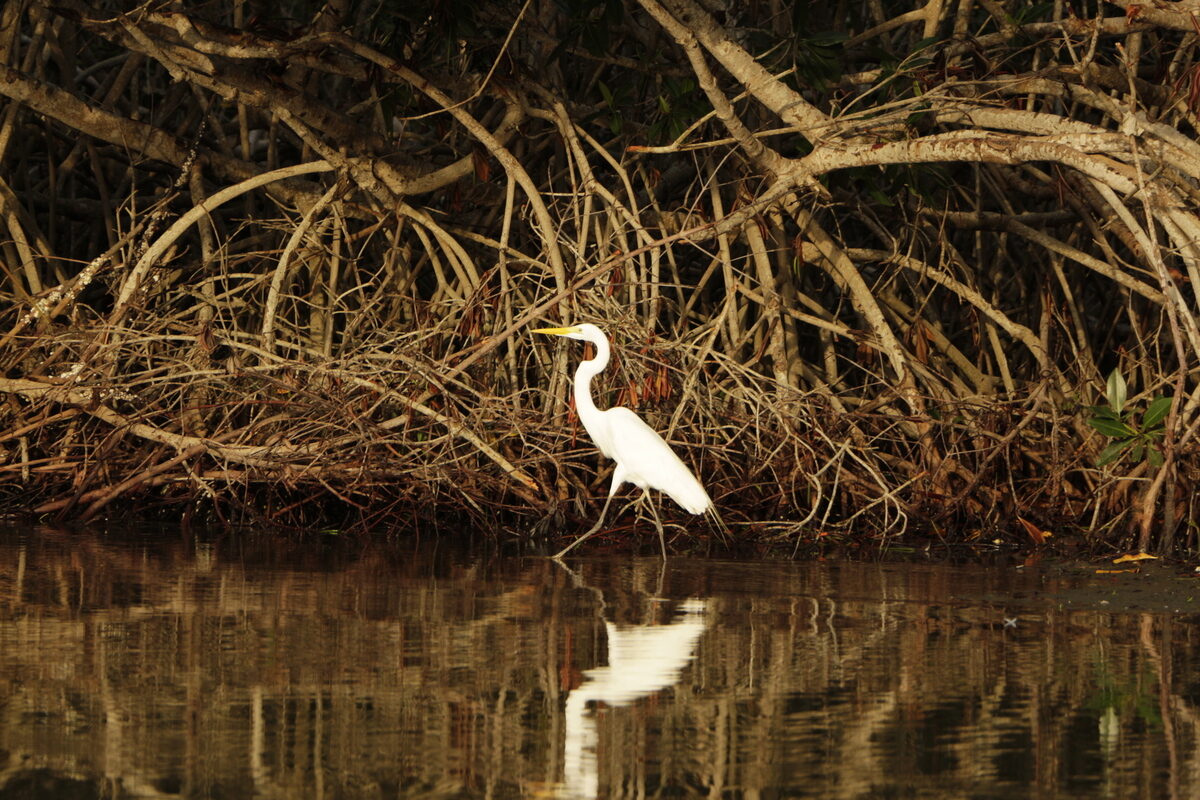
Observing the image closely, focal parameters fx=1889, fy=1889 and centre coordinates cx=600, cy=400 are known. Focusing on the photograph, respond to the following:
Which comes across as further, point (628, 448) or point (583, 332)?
point (583, 332)

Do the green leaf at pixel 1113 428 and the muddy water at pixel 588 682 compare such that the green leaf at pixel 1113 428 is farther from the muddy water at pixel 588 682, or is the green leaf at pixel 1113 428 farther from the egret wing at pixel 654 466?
the egret wing at pixel 654 466

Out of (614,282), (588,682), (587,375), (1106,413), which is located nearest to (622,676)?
(588,682)

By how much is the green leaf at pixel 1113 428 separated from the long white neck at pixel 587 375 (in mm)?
1912

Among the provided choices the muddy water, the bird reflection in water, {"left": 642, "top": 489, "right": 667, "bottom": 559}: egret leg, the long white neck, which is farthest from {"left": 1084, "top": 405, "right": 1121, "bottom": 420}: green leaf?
the bird reflection in water

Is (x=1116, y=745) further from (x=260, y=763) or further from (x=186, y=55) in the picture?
(x=186, y=55)

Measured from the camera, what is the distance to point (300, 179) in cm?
934

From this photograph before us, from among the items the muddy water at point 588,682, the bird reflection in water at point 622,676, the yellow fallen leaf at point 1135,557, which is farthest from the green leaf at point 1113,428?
the bird reflection in water at point 622,676

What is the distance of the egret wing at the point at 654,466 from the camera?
715 cm

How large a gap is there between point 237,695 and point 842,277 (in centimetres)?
501

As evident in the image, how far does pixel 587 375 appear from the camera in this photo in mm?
7402

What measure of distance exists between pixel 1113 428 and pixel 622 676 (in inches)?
135

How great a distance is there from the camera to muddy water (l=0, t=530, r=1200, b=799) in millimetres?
3492

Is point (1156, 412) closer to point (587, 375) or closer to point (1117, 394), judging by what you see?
point (1117, 394)

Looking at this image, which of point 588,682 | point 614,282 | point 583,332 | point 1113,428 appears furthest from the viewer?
point 614,282
